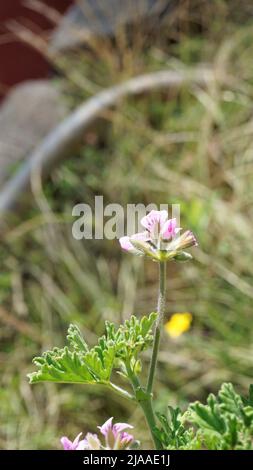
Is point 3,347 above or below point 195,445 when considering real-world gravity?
above

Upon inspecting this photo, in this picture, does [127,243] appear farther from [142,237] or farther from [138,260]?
[138,260]

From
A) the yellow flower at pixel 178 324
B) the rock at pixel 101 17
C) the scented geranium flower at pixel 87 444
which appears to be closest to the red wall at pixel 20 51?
the rock at pixel 101 17

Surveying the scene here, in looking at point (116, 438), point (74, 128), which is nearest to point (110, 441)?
point (116, 438)

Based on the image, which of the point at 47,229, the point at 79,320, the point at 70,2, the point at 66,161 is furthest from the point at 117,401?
the point at 70,2

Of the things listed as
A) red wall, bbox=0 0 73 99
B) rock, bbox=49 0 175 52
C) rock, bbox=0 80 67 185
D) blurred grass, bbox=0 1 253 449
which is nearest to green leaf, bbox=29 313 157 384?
blurred grass, bbox=0 1 253 449

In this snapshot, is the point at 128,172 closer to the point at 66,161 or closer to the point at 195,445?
the point at 66,161

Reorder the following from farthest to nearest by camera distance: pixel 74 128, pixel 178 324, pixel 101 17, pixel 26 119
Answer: pixel 101 17 → pixel 26 119 → pixel 74 128 → pixel 178 324
